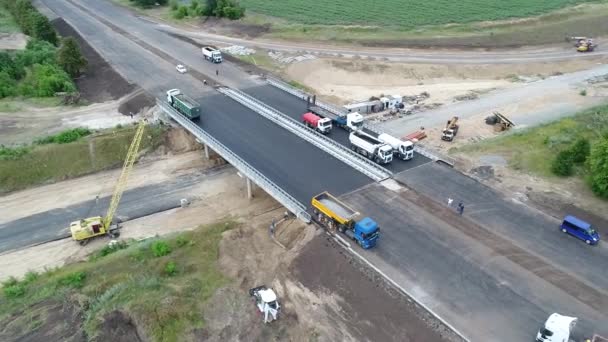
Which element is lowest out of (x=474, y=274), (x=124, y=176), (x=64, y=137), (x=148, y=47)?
(x=124, y=176)

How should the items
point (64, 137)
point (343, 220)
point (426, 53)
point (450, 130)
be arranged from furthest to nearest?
point (426, 53) → point (64, 137) → point (450, 130) → point (343, 220)

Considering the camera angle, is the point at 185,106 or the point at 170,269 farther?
the point at 185,106

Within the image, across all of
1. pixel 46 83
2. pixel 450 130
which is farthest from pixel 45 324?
pixel 46 83

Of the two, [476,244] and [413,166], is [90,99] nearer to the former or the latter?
[413,166]

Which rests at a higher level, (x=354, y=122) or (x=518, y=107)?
(x=354, y=122)

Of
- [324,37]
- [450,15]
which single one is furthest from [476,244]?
[450,15]

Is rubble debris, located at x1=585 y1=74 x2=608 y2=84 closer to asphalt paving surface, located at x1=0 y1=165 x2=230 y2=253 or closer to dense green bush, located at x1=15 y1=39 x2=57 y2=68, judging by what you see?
asphalt paving surface, located at x1=0 y1=165 x2=230 y2=253

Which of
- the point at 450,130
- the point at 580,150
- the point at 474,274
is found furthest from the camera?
the point at 450,130

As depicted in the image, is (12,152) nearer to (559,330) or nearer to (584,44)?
(559,330)
